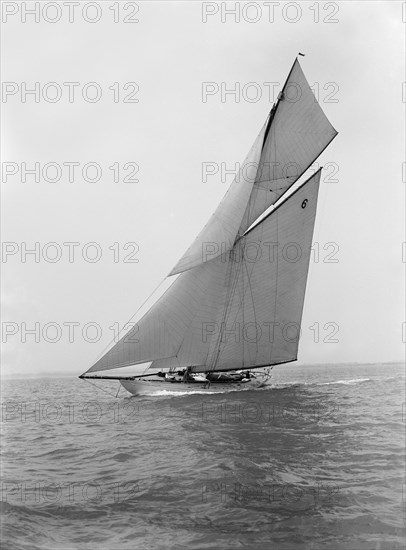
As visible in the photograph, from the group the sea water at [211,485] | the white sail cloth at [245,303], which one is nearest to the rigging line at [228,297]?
the white sail cloth at [245,303]

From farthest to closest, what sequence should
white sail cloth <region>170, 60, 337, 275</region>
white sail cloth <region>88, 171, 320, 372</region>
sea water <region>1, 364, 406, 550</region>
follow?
white sail cloth <region>170, 60, 337, 275</region>
white sail cloth <region>88, 171, 320, 372</region>
sea water <region>1, 364, 406, 550</region>

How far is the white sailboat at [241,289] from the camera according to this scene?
2761 cm

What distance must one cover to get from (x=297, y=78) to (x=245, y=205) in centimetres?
1171

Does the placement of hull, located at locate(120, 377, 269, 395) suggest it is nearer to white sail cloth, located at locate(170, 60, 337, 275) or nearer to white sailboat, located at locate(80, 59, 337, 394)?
white sailboat, located at locate(80, 59, 337, 394)

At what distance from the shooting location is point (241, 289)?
3006 cm

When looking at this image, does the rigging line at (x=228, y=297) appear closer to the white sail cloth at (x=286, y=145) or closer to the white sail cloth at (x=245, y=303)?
the white sail cloth at (x=245, y=303)

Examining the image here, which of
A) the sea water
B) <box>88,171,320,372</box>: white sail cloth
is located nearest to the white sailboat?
<box>88,171,320,372</box>: white sail cloth

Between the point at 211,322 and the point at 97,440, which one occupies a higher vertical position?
the point at 211,322

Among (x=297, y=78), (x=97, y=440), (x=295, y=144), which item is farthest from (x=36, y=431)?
(x=297, y=78)

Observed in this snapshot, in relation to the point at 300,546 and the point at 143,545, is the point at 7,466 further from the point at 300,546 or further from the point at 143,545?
the point at 300,546

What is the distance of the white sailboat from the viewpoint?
90.6ft

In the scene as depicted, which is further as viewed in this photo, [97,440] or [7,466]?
[97,440]

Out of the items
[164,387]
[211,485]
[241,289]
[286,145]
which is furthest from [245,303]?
[211,485]

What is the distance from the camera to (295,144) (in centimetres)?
3384
